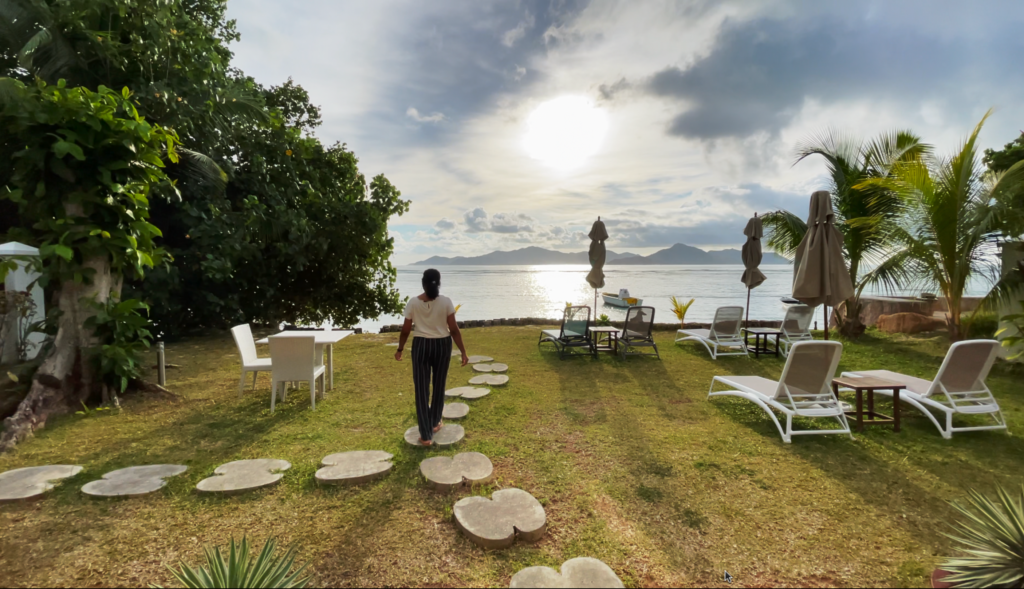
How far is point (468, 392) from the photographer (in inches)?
239

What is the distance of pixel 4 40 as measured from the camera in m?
7.75

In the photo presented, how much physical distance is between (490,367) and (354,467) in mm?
4236

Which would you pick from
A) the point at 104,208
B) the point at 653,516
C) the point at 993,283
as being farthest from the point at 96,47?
the point at 993,283

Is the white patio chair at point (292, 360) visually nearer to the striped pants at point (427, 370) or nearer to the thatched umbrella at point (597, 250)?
the striped pants at point (427, 370)

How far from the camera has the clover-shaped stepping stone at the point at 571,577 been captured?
7.20 ft

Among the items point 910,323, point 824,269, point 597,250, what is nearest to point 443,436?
point 824,269

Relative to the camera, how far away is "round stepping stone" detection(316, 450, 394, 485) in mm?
3416

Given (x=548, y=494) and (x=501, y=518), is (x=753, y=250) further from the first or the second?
(x=501, y=518)

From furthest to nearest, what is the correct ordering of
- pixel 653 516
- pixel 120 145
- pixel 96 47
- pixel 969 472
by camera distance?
pixel 96 47 < pixel 120 145 < pixel 969 472 < pixel 653 516

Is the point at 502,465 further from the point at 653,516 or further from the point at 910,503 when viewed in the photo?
the point at 910,503

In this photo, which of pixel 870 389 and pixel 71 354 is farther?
pixel 71 354

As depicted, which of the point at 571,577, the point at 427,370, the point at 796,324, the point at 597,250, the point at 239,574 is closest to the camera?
the point at 239,574

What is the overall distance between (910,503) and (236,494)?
4650mm

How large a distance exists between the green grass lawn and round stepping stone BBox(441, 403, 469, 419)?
0.15 m
